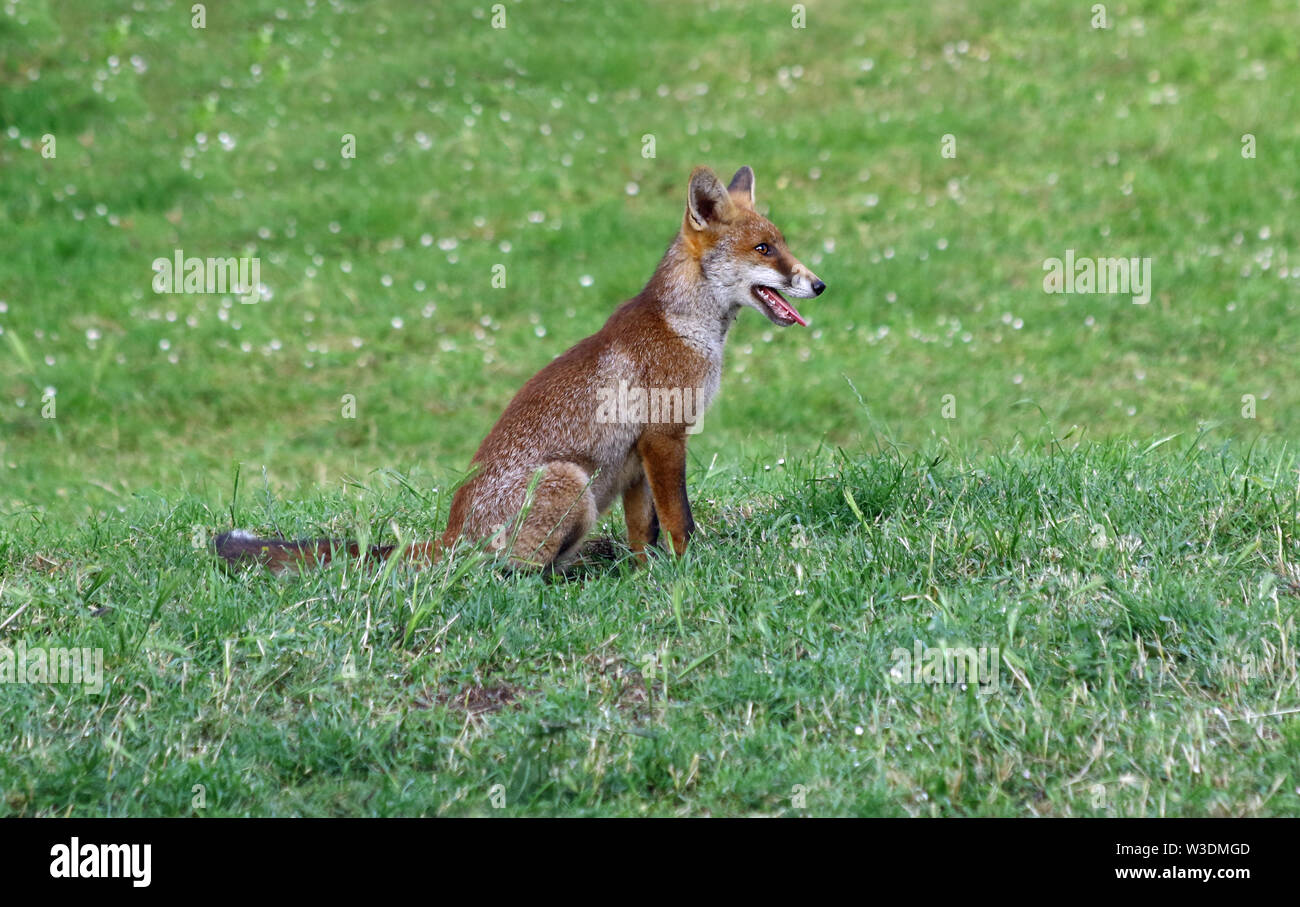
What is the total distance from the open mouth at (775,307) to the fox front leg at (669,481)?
0.74 meters

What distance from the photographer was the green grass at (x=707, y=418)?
179 inches

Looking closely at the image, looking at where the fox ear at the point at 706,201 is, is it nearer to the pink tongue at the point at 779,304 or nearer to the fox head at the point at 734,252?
the fox head at the point at 734,252

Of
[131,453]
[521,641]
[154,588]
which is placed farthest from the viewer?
[131,453]

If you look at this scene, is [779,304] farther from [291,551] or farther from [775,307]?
[291,551]

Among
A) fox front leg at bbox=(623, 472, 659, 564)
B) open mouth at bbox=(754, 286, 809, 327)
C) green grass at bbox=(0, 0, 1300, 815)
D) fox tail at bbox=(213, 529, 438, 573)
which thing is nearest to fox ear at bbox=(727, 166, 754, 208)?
open mouth at bbox=(754, 286, 809, 327)

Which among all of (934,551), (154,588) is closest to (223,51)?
(154,588)

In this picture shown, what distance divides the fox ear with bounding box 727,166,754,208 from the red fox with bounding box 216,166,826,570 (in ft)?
0.53

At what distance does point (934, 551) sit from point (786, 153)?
10.7 m

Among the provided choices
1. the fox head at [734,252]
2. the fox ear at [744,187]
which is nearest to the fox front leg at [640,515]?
the fox head at [734,252]

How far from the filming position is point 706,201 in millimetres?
6367

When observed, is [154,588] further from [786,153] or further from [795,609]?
[786,153]

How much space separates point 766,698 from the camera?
4801 millimetres

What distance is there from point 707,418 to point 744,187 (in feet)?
14.6

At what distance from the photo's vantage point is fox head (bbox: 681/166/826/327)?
6.23m
